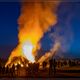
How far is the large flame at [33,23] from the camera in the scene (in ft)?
16.5

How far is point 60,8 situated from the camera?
5.03 meters

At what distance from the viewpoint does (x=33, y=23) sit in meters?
5.08

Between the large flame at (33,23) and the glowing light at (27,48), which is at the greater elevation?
the large flame at (33,23)

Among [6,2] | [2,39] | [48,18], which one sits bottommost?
[2,39]

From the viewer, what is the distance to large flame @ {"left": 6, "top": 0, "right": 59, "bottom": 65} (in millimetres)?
5031

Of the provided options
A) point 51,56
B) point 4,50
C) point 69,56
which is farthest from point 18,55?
point 69,56

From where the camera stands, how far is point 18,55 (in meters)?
5.05

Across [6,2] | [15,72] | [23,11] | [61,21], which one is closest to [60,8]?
[61,21]

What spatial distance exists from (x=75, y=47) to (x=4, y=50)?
4.45 feet

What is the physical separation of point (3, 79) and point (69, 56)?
52.6 inches

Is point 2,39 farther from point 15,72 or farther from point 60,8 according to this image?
point 60,8

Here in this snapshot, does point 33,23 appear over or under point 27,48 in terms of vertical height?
over

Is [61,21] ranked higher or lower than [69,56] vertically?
higher

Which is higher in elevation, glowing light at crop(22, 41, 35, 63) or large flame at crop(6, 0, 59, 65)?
large flame at crop(6, 0, 59, 65)
